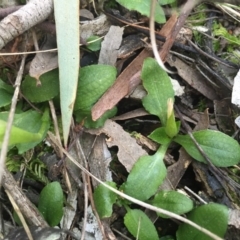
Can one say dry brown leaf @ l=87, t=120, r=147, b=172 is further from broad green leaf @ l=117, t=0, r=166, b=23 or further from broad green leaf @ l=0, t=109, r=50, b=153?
broad green leaf @ l=117, t=0, r=166, b=23

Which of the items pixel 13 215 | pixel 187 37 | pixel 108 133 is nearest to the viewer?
pixel 13 215

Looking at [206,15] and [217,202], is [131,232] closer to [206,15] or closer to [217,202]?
[217,202]

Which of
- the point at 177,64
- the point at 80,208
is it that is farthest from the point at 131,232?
the point at 177,64

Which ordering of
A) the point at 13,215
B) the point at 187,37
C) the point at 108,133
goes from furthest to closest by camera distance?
the point at 187,37
the point at 108,133
the point at 13,215

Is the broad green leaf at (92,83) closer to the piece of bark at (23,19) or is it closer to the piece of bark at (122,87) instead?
the piece of bark at (122,87)

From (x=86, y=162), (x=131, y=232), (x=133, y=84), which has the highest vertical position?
(x=133, y=84)

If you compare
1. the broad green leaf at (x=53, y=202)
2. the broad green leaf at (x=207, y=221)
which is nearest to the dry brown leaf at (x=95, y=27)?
the broad green leaf at (x=53, y=202)

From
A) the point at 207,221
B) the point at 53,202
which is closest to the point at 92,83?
the point at 53,202
